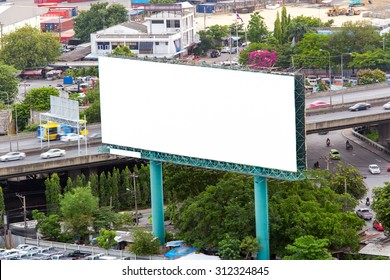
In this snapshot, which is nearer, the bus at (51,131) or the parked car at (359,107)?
the bus at (51,131)

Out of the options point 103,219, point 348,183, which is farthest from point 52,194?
point 348,183

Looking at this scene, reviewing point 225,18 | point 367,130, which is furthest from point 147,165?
point 225,18

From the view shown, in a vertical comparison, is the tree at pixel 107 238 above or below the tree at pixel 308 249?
below

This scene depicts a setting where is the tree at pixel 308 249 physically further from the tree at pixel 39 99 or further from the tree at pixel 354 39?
the tree at pixel 354 39

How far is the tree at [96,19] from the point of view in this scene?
135500 mm

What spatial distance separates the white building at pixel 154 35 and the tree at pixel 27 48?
4447 millimetres

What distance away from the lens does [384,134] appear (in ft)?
304

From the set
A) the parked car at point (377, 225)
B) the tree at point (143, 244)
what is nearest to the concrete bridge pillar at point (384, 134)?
the parked car at point (377, 225)

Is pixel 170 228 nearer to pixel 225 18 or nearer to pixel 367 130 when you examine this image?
pixel 367 130

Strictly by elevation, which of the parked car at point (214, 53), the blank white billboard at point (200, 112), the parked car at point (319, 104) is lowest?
the parked car at point (214, 53)

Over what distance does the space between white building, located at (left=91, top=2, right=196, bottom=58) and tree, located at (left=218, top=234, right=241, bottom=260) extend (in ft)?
184

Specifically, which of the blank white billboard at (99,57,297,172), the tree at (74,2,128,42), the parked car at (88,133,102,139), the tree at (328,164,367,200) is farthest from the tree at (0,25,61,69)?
the blank white billboard at (99,57,297,172)

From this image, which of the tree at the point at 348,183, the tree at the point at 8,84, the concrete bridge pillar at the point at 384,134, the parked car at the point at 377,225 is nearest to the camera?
the parked car at the point at 377,225

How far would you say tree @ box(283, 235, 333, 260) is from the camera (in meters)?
65.3
